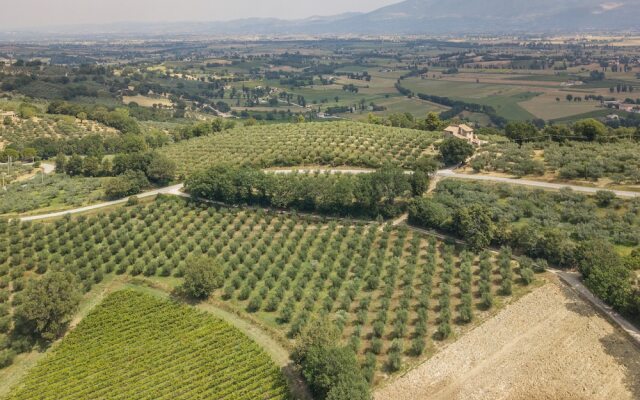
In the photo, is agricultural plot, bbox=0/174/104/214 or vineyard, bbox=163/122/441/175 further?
vineyard, bbox=163/122/441/175

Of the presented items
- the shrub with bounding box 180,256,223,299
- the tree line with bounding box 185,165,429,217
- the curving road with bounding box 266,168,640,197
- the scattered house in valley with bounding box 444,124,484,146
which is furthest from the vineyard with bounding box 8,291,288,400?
the scattered house in valley with bounding box 444,124,484,146

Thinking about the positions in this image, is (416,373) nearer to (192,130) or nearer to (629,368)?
(629,368)

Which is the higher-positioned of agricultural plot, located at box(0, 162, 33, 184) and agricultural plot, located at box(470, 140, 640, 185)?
agricultural plot, located at box(470, 140, 640, 185)

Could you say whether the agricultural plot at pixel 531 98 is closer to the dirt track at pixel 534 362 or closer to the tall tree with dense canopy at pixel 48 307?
the dirt track at pixel 534 362

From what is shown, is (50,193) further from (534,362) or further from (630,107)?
(630,107)

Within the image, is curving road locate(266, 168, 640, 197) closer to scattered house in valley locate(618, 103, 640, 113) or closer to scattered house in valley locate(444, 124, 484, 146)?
scattered house in valley locate(444, 124, 484, 146)

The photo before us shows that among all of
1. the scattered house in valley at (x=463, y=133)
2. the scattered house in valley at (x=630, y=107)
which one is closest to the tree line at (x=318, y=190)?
the scattered house in valley at (x=463, y=133)

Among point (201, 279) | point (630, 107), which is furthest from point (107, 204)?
point (630, 107)
